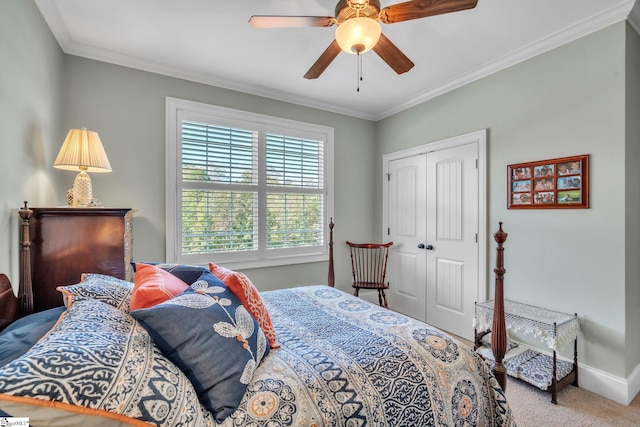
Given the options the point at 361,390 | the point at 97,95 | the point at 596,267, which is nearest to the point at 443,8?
the point at 361,390

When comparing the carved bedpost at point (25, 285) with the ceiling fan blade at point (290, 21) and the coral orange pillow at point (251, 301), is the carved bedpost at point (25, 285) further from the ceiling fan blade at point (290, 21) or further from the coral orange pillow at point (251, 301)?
the ceiling fan blade at point (290, 21)

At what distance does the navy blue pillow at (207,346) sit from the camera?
3.14ft

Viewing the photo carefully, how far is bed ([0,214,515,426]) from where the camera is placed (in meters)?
0.72

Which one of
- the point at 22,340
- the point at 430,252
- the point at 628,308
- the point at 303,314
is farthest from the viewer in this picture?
the point at 430,252

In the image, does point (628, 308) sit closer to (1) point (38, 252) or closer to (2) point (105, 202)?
(1) point (38, 252)

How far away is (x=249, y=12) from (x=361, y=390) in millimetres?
2362

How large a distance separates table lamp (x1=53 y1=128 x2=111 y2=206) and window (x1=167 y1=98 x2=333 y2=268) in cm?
80

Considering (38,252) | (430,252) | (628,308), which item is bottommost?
(628,308)

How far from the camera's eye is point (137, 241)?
109 inches

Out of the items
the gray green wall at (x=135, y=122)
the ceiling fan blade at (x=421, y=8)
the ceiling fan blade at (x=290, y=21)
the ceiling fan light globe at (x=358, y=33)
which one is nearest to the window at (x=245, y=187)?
the gray green wall at (x=135, y=122)

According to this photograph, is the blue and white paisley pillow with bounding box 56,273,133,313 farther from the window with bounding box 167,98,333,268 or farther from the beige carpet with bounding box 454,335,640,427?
the beige carpet with bounding box 454,335,640,427

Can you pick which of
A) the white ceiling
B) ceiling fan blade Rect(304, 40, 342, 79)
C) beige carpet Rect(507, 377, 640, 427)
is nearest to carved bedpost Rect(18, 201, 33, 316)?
the white ceiling

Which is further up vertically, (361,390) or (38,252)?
(38,252)

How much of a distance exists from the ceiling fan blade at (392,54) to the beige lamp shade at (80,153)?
198cm
